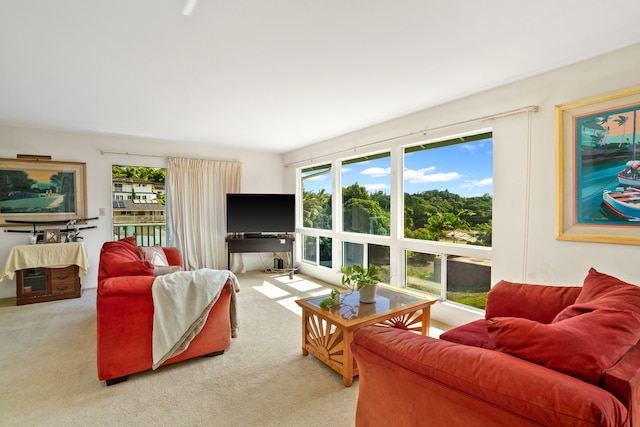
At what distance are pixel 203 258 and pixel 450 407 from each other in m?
5.00

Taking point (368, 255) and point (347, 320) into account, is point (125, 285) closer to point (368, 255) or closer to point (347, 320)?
point (347, 320)

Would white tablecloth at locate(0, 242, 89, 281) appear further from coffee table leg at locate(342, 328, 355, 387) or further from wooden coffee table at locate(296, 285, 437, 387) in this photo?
coffee table leg at locate(342, 328, 355, 387)

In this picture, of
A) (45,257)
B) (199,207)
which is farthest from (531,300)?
(45,257)

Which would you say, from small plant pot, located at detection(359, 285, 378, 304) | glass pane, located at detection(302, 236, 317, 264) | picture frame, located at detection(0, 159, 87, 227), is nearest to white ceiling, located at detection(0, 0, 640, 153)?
picture frame, located at detection(0, 159, 87, 227)

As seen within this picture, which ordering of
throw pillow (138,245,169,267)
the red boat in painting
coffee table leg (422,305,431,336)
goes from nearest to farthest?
1. the red boat in painting
2. coffee table leg (422,305,431,336)
3. throw pillow (138,245,169,267)

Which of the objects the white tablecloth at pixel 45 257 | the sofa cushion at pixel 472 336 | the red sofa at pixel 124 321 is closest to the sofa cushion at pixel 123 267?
the red sofa at pixel 124 321

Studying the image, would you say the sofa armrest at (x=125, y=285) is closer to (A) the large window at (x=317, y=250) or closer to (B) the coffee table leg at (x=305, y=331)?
(B) the coffee table leg at (x=305, y=331)

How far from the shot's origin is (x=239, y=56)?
88.4 inches

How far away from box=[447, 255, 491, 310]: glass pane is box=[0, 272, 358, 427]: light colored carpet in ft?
5.29

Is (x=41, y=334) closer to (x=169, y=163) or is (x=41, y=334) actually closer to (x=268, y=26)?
(x=169, y=163)

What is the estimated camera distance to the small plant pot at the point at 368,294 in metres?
2.49

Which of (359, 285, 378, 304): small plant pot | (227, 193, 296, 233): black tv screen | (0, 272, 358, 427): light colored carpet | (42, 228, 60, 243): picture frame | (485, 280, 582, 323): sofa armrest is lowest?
(0, 272, 358, 427): light colored carpet

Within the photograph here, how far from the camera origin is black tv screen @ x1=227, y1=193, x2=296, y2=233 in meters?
5.25

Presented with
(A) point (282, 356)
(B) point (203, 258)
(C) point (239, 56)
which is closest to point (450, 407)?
(A) point (282, 356)
